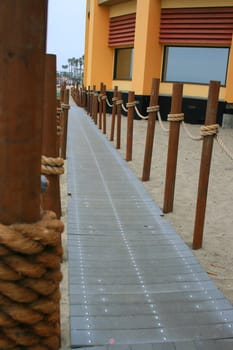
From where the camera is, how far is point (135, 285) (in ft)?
9.66

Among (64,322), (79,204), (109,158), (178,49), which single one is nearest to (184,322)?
(64,322)

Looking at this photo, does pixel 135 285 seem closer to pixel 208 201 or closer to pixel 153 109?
pixel 208 201

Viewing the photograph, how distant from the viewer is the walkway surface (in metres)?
2.35

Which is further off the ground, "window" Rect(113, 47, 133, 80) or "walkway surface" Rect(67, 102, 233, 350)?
"window" Rect(113, 47, 133, 80)

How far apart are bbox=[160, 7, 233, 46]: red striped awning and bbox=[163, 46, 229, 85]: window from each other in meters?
0.49

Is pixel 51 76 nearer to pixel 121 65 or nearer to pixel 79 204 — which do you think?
pixel 79 204

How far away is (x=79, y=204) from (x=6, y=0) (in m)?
3.42

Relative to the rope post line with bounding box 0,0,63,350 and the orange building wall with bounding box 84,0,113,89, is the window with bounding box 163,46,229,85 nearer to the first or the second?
the orange building wall with bounding box 84,0,113,89

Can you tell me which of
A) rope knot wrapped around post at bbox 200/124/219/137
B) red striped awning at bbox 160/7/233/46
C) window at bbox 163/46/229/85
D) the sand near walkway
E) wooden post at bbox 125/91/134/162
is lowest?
the sand near walkway

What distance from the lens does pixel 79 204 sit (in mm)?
4746

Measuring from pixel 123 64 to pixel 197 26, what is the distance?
4.93 meters

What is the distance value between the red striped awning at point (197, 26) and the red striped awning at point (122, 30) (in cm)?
201

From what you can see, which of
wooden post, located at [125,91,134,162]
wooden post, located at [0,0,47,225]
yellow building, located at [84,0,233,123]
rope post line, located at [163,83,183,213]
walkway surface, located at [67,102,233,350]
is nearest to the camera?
wooden post, located at [0,0,47,225]

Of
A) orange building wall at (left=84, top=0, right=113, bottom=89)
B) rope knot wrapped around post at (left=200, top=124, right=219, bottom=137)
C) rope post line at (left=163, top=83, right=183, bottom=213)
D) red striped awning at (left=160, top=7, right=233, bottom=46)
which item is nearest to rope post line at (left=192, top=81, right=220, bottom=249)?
rope knot wrapped around post at (left=200, top=124, right=219, bottom=137)
